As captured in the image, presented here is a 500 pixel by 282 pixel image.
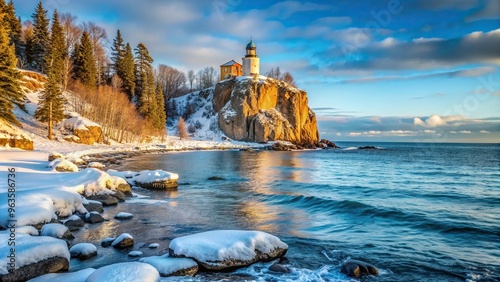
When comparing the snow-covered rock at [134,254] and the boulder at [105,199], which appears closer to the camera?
the snow-covered rock at [134,254]

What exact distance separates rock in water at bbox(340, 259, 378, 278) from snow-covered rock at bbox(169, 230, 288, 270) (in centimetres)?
177

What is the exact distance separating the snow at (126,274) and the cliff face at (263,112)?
86988 millimetres

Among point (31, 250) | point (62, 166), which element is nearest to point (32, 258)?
point (31, 250)

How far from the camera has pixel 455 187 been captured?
79.0ft

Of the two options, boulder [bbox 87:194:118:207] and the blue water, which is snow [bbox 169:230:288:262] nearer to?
the blue water

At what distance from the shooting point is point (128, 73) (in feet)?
242

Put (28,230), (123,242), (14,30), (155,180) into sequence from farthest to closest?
(14,30)
(155,180)
(123,242)
(28,230)

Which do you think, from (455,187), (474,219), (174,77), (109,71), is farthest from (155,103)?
(474,219)

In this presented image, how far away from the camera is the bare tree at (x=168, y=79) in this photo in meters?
112

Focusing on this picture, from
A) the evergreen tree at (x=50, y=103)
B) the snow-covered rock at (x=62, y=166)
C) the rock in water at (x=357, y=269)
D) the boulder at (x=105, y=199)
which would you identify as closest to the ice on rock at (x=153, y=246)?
the rock in water at (x=357, y=269)

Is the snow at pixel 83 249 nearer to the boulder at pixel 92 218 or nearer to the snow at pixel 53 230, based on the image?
Result: the snow at pixel 53 230

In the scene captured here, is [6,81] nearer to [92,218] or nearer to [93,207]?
[93,207]

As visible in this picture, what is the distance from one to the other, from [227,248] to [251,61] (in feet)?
342

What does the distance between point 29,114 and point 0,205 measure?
147ft
